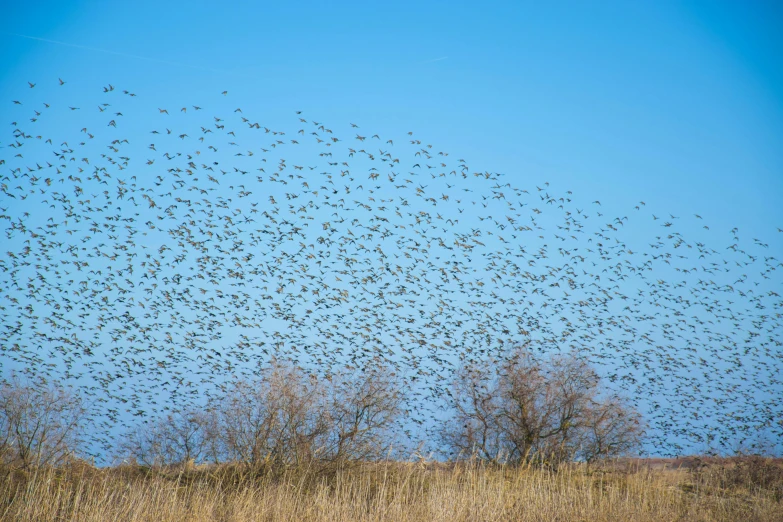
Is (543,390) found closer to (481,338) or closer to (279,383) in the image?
(481,338)

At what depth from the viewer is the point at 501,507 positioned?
53.1 feet

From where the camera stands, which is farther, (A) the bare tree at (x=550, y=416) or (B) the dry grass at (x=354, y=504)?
(A) the bare tree at (x=550, y=416)

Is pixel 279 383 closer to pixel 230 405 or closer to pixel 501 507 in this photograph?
pixel 230 405

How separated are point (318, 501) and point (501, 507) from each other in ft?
15.3

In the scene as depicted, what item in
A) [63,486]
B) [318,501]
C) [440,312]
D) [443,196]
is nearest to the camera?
[318,501]

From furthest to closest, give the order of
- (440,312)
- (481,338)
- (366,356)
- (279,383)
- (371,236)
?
(481,338), (440,312), (366,356), (279,383), (371,236)

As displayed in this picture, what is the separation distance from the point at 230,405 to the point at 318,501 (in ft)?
44.2

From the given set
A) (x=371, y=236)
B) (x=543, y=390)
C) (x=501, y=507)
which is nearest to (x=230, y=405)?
(x=371, y=236)

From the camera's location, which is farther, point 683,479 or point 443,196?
point 683,479

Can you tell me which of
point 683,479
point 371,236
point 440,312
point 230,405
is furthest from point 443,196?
point 683,479

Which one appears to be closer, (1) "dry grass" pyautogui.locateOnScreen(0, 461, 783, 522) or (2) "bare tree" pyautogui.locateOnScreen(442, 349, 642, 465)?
(1) "dry grass" pyautogui.locateOnScreen(0, 461, 783, 522)

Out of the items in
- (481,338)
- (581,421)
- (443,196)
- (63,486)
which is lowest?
(63,486)

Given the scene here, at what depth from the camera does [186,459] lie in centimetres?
3128

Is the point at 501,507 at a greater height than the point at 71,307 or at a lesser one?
lesser
